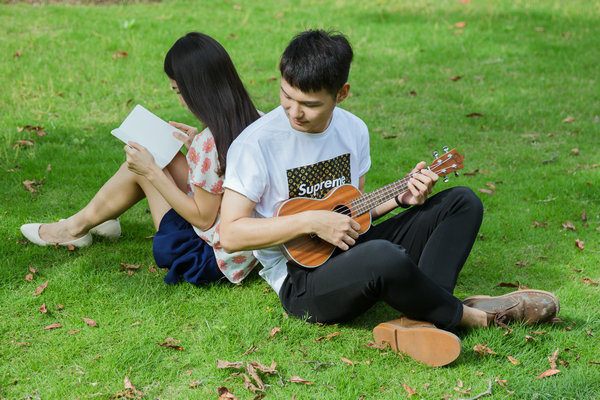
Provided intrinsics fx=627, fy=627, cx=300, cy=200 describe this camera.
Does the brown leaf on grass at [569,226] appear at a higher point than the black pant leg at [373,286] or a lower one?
lower

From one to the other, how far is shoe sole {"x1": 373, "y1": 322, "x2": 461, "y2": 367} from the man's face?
107 centimetres

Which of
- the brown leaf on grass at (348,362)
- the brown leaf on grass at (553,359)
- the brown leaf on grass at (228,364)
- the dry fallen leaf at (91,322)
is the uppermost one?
the brown leaf on grass at (553,359)

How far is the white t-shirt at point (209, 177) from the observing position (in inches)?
130

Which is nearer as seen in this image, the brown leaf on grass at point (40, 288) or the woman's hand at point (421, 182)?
the woman's hand at point (421, 182)

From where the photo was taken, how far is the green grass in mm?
2990

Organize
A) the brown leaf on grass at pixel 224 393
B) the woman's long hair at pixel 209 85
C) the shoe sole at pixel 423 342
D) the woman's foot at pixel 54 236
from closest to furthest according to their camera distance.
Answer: the brown leaf on grass at pixel 224 393 → the shoe sole at pixel 423 342 → the woman's long hair at pixel 209 85 → the woman's foot at pixel 54 236

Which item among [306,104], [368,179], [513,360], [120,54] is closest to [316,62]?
[306,104]

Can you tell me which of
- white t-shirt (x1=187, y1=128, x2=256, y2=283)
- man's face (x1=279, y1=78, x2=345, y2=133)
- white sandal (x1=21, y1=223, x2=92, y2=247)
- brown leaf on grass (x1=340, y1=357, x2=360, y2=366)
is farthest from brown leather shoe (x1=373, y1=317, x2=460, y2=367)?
white sandal (x1=21, y1=223, x2=92, y2=247)

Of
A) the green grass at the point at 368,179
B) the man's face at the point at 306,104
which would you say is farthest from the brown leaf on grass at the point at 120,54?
the man's face at the point at 306,104

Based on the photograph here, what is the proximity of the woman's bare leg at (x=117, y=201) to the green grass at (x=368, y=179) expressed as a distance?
0.50 feet

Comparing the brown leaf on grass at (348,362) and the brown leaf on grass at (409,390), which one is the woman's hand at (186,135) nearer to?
the brown leaf on grass at (348,362)

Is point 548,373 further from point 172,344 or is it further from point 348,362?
point 172,344

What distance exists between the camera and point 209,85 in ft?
11.0

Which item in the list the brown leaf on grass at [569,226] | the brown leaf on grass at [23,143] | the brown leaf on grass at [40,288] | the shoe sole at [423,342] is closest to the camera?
the shoe sole at [423,342]
